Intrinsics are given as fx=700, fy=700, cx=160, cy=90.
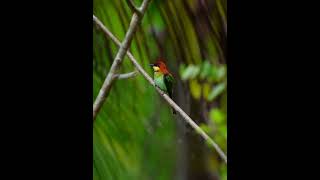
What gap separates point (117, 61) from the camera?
193 cm

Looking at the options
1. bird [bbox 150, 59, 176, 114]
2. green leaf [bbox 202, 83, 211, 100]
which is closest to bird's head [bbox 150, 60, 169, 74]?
bird [bbox 150, 59, 176, 114]

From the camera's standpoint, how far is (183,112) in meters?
1.92

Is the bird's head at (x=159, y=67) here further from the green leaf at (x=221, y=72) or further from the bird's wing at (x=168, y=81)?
the green leaf at (x=221, y=72)

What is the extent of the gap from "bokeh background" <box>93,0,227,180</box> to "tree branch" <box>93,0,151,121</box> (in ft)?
0.05

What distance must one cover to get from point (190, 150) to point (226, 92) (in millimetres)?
187

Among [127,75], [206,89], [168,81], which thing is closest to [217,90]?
[206,89]

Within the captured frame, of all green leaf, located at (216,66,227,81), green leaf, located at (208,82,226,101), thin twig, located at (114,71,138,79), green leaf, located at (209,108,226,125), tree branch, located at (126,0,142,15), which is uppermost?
tree branch, located at (126,0,142,15)

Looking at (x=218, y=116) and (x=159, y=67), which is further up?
(x=159, y=67)

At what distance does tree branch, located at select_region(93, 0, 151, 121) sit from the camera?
1917mm

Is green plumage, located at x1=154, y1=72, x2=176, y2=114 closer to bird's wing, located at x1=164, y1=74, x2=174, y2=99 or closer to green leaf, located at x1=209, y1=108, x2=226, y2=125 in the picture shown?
bird's wing, located at x1=164, y1=74, x2=174, y2=99

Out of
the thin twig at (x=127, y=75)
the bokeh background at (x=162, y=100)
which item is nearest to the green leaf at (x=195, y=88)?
the bokeh background at (x=162, y=100)

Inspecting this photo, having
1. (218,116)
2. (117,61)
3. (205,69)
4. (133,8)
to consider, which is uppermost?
(133,8)

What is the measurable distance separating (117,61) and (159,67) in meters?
0.12

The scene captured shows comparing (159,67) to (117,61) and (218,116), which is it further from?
(218,116)
